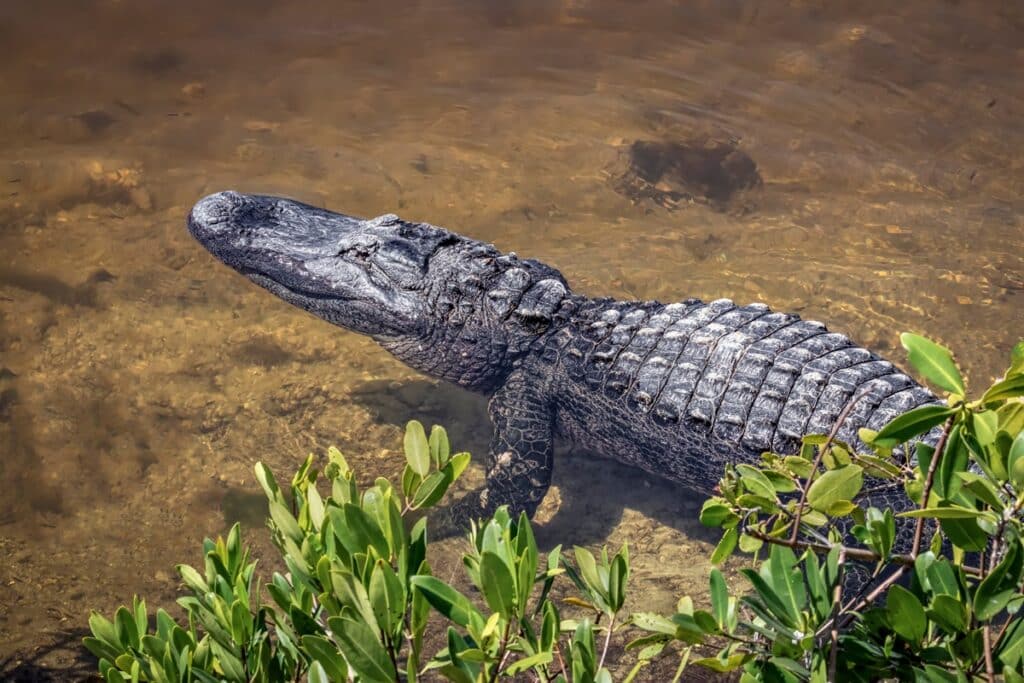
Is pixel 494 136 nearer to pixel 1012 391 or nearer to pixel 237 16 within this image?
pixel 237 16

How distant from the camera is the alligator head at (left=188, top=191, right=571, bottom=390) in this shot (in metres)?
4.37

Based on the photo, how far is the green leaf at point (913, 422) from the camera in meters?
1.29

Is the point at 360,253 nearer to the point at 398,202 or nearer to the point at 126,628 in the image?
the point at 398,202

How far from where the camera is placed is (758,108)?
6.83m

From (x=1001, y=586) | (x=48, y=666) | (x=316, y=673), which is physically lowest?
(x=48, y=666)

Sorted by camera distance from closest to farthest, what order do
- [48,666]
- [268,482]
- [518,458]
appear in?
1. [268,482]
2. [48,666]
3. [518,458]

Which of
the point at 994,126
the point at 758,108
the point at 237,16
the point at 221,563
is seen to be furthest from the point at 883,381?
the point at 237,16

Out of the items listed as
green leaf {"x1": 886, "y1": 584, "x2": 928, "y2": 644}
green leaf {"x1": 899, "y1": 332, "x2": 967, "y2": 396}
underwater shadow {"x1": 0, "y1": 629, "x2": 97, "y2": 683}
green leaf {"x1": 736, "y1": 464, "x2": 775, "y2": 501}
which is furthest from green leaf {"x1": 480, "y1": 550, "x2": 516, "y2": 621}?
underwater shadow {"x1": 0, "y1": 629, "x2": 97, "y2": 683}

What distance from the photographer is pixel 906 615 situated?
55.1 inches

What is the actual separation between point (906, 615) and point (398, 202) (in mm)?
4812

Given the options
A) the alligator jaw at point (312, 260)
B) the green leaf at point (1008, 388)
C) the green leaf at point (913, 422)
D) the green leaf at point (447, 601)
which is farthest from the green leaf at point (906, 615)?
the alligator jaw at point (312, 260)

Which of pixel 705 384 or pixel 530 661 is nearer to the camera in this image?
pixel 530 661

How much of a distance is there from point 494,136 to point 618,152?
0.95m

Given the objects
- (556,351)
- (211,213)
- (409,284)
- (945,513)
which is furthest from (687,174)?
(945,513)
